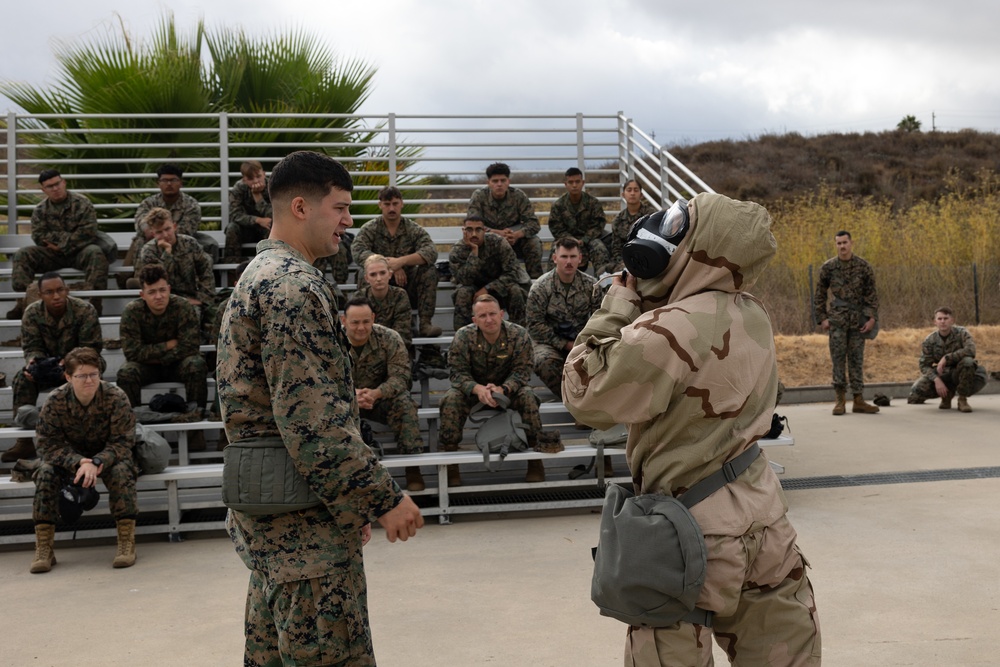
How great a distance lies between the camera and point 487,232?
29.0 feet

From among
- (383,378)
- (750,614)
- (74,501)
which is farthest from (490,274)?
(750,614)

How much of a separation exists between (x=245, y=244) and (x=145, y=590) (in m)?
5.14

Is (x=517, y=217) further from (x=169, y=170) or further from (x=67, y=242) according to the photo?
(x=67, y=242)

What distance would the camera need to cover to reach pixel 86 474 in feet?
18.3

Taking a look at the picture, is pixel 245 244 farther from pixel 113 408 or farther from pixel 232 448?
pixel 232 448

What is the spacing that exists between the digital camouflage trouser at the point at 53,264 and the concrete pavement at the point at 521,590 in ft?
11.7

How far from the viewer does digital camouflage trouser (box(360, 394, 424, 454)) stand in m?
6.46

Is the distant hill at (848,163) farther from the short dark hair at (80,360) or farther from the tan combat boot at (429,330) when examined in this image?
the short dark hair at (80,360)

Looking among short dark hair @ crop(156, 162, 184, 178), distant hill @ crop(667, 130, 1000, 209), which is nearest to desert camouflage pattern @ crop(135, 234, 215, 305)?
short dark hair @ crop(156, 162, 184, 178)

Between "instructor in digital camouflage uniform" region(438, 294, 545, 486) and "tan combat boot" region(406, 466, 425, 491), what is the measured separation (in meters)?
0.27

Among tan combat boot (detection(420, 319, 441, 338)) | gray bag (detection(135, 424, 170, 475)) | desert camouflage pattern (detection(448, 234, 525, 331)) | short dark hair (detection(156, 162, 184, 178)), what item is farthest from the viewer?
short dark hair (detection(156, 162, 184, 178))

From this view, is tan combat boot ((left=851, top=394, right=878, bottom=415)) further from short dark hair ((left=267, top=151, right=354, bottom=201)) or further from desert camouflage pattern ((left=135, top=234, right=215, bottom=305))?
short dark hair ((left=267, top=151, right=354, bottom=201))

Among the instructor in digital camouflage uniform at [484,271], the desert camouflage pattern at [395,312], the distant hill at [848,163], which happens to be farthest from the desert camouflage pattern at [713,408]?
the distant hill at [848,163]

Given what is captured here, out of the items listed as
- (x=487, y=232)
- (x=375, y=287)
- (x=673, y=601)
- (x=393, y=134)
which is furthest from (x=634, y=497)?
(x=393, y=134)
